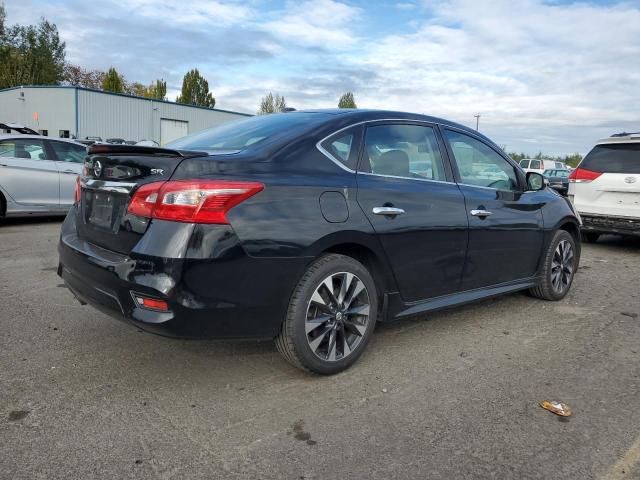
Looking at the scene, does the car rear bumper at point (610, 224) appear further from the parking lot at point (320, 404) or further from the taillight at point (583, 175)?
the parking lot at point (320, 404)

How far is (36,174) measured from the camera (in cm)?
890

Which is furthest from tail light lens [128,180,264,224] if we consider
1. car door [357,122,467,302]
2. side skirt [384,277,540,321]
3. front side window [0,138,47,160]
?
front side window [0,138,47,160]

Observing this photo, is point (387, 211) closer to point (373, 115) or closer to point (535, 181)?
point (373, 115)

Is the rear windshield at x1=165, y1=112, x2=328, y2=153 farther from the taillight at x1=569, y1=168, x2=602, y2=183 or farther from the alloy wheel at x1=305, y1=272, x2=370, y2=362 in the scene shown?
the taillight at x1=569, y1=168, x2=602, y2=183

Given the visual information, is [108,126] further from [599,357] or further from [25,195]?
[599,357]

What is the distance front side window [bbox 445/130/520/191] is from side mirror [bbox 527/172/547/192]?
218mm

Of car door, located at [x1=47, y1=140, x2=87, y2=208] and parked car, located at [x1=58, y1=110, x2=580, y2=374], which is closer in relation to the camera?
parked car, located at [x1=58, y1=110, x2=580, y2=374]

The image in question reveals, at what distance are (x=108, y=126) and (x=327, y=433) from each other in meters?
34.4

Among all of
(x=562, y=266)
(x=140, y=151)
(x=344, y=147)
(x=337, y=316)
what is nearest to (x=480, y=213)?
(x=344, y=147)

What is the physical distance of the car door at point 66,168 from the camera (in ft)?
30.2

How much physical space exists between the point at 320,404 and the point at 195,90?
7152 cm

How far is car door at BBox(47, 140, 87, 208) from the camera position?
9.21 m

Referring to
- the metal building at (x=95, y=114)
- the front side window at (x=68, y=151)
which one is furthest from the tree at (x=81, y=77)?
the front side window at (x=68, y=151)

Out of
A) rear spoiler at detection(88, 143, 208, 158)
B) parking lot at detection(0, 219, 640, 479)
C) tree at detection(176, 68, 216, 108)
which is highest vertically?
tree at detection(176, 68, 216, 108)
